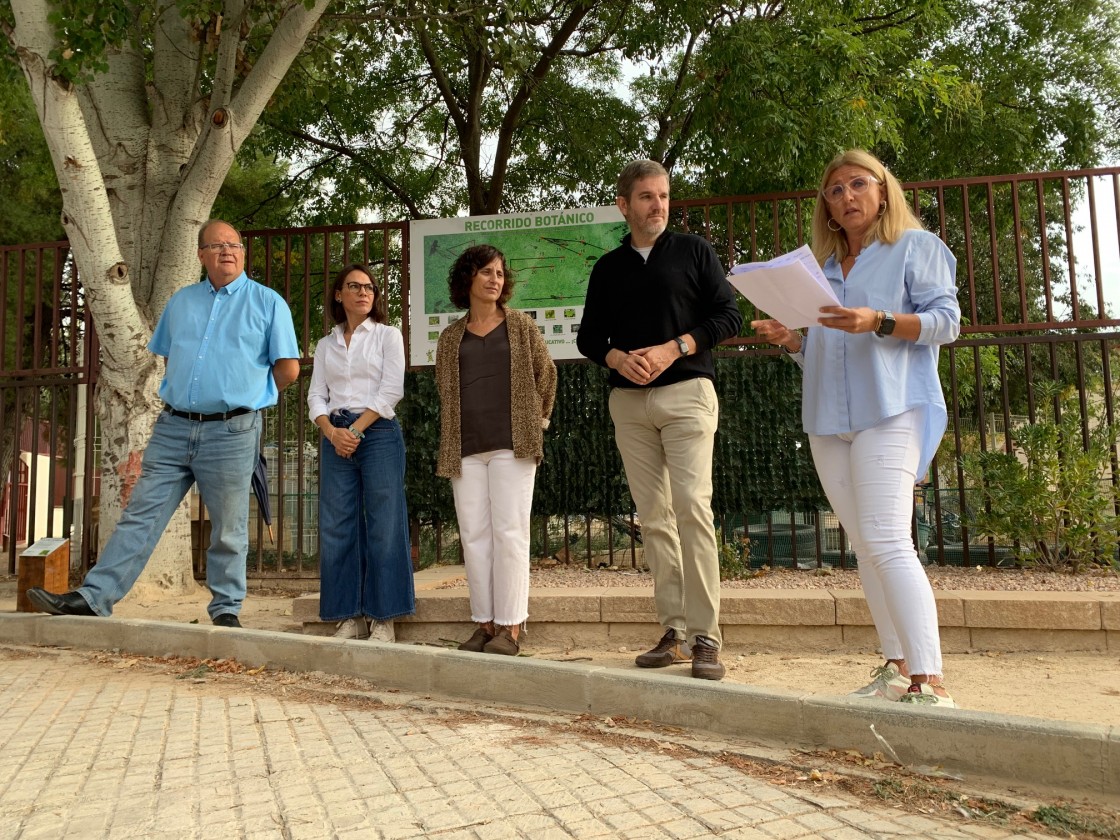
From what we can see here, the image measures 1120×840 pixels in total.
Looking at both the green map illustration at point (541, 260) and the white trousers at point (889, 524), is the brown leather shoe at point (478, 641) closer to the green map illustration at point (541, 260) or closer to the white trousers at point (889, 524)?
the white trousers at point (889, 524)

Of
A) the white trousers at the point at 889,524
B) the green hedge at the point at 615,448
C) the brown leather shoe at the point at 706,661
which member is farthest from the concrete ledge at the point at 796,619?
the green hedge at the point at 615,448

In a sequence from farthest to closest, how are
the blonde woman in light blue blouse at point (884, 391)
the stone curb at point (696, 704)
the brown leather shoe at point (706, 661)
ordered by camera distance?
1. the brown leather shoe at point (706, 661)
2. the blonde woman in light blue blouse at point (884, 391)
3. the stone curb at point (696, 704)

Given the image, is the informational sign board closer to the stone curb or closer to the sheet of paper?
the stone curb

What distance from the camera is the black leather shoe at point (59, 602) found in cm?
501

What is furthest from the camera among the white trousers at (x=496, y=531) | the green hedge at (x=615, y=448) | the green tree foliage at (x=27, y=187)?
the green tree foliage at (x=27, y=187)

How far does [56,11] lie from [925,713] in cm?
629

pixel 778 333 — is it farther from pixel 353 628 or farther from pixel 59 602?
pixel 59 602

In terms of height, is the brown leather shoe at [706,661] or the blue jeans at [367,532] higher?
the blue jeans at [367,532]

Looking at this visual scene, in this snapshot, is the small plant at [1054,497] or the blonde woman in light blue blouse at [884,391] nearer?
the blonde woman in light blue blouse at [884,391]

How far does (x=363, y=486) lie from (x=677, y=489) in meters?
1.87

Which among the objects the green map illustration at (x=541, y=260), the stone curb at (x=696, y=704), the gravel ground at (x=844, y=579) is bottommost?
the stone curb at (x=696, y=704)

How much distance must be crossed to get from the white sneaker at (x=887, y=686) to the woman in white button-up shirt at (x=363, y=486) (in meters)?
2.54

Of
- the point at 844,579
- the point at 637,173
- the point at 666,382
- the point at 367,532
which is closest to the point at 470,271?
the point at 637,173

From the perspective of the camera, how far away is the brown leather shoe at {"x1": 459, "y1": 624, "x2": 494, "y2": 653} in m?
4.46
